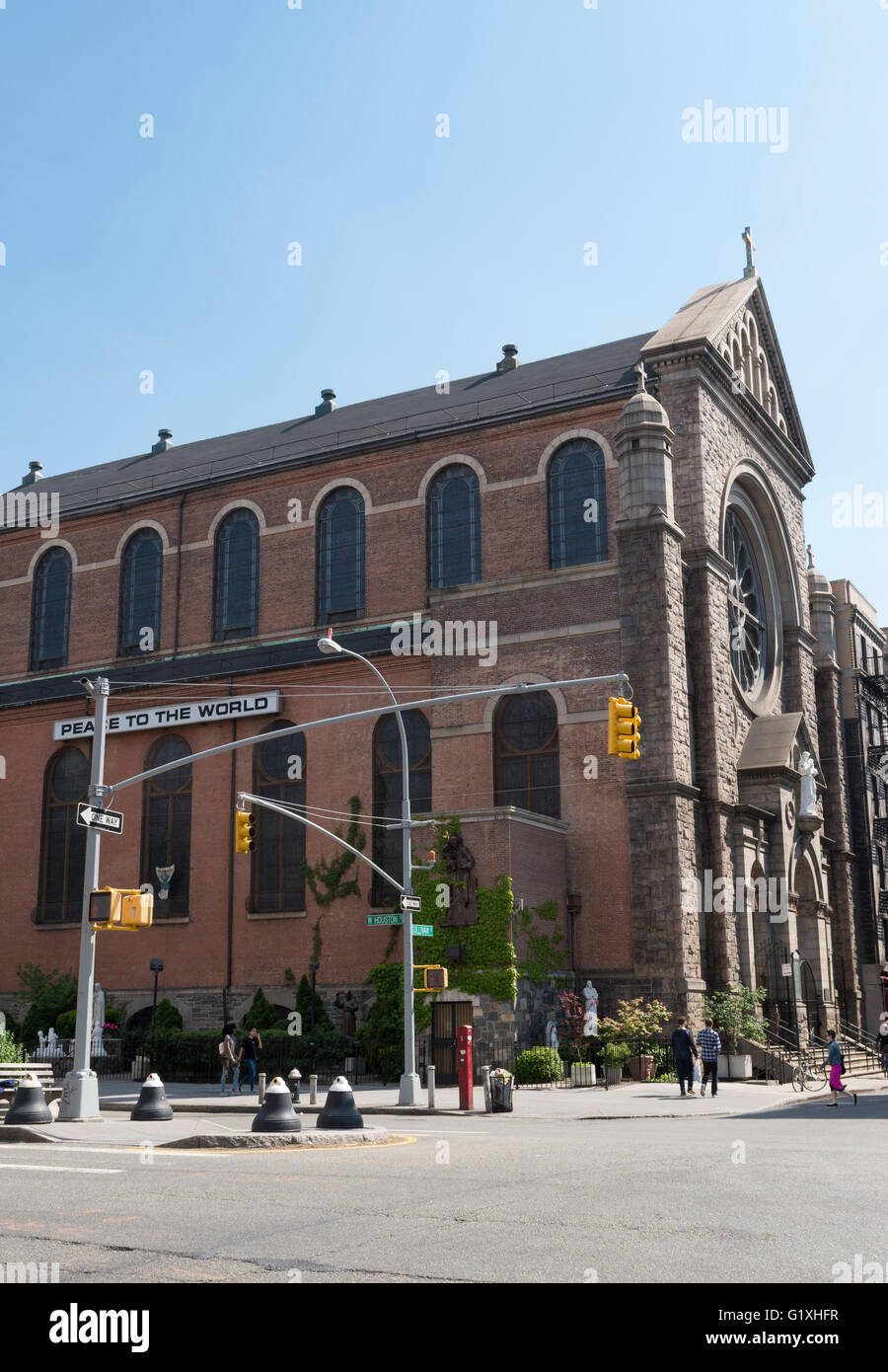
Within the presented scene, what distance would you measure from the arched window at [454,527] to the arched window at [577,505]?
2631 millimetres

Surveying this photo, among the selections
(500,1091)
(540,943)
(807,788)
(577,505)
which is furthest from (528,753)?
(500,1091)

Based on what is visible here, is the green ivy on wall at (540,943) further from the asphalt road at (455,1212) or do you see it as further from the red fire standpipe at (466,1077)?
the asphalt road at (455,1212)

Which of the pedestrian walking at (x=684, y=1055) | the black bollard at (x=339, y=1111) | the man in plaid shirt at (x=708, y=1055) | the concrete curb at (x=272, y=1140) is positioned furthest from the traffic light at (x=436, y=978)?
the concrete curb at (x=272, y=1140)

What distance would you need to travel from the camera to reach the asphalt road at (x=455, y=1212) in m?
8.26

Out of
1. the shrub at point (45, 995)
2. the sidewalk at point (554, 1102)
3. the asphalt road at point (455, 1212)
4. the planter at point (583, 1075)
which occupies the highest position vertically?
the shrub at point (45, 995)

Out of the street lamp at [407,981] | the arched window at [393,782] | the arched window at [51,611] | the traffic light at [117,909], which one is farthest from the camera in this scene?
the arched window at [51,611]

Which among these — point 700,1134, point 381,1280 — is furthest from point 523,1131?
point 381,1280

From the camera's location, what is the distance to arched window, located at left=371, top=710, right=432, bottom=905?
38.7m

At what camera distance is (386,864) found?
38719mm

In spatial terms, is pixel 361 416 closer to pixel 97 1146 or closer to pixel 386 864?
→ pixel 386 864

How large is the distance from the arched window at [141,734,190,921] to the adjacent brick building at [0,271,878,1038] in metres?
0.09

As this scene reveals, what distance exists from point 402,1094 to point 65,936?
20.2 meters

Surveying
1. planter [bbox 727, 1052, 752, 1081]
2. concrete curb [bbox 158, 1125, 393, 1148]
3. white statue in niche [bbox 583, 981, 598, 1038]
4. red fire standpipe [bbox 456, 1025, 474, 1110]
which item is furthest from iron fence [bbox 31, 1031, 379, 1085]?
concrete curb [bbox 158, 1125, 393, 1148]

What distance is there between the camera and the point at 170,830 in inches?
1673
